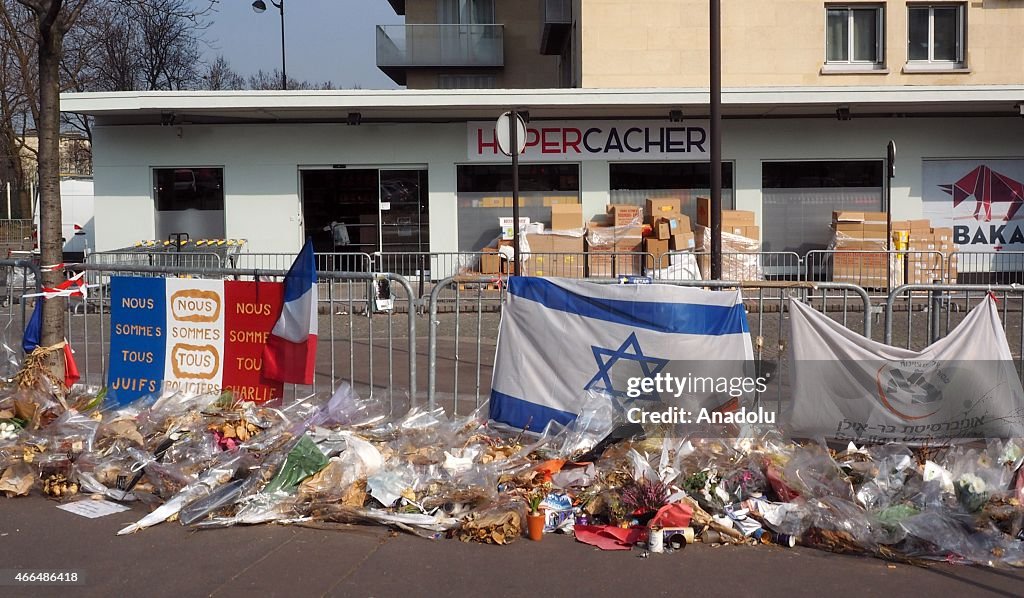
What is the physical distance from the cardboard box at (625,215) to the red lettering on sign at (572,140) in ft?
5.11

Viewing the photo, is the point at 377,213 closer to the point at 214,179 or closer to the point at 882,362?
the point at 214,179

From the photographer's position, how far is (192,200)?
834 inches

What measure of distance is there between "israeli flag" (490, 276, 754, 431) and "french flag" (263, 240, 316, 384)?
5.09 feet

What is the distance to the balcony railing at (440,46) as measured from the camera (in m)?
36.7

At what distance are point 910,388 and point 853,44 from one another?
671 inches

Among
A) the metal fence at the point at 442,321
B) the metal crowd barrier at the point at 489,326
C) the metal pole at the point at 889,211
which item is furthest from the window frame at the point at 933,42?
the metal crowd barrier at the point at 489,326

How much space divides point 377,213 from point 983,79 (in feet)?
45.8

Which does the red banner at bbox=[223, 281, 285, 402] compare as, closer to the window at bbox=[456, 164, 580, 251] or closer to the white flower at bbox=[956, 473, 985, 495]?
the white flower at bbox=[956, 473, 985, 495]

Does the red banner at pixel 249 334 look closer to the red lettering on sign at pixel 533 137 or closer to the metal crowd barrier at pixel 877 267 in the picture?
the metal crowd barrier at pixel 877 267

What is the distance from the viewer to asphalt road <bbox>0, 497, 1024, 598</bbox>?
5289 mm

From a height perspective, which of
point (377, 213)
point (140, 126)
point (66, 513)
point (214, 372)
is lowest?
point (66, 513)

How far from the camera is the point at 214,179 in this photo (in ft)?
69.4

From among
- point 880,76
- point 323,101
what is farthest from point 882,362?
point 880,76

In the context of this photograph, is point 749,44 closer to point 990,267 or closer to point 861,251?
point 861,251
